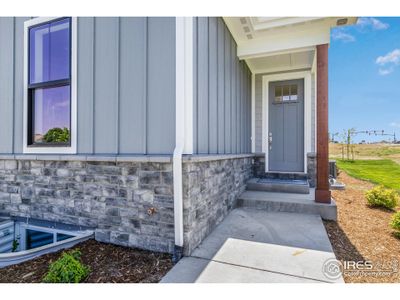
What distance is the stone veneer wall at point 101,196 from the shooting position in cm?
245

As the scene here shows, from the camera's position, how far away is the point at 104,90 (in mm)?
2760

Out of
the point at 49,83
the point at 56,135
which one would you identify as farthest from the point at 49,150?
the point at 49,83

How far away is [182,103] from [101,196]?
57.9 inches

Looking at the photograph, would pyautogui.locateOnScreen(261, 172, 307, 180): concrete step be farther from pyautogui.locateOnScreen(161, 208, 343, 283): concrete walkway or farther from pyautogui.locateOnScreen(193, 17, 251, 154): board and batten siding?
pyautogui.locateOnScreen(161, 208, 343, 283): concrete walkway

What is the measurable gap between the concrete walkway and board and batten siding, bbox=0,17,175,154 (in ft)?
3.84

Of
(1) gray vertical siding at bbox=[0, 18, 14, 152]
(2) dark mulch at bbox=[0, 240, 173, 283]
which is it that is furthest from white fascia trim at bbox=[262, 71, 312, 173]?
(1) gray vertical siding at bbox=[0, 18, 14, 152]

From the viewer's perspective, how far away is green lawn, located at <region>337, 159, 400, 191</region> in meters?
6.53

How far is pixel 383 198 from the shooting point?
163 inches

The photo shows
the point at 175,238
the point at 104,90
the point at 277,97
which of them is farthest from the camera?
the point at 277,97

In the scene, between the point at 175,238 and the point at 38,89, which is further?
the point at 38,89
